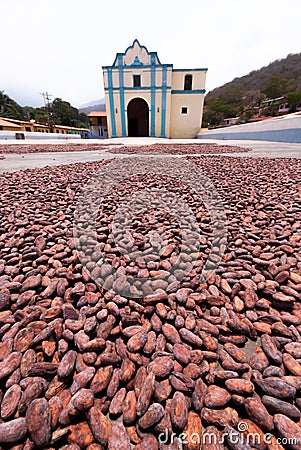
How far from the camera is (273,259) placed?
1509 millimetres

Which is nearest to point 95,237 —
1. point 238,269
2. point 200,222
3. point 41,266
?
point 41,266

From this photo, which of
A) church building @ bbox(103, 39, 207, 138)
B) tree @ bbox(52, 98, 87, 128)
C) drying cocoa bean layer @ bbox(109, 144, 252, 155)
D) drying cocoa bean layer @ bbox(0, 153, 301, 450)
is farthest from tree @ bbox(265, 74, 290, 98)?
drying cocoa bean layer @ bbox(0, 153, 301, 450)

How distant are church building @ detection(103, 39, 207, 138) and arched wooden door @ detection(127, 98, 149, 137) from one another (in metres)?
4.59

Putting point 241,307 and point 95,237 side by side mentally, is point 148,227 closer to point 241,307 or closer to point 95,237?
point 95,237

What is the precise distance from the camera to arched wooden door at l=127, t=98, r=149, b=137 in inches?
1086

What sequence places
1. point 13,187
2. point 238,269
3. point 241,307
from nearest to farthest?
point 241,307, point 238,269, point 13,187

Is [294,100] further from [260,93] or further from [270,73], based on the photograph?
[270,73]

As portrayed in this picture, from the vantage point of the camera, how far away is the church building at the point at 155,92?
21.6 metres

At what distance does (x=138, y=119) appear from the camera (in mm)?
28422

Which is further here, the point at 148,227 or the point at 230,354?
the point at 148,227

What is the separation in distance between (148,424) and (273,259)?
122 centimetres

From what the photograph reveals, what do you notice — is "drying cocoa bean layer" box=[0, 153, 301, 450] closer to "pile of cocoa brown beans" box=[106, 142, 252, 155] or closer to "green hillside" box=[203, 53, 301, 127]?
"pile of cocoa brown beans" box=[106, 142, 252, 155]

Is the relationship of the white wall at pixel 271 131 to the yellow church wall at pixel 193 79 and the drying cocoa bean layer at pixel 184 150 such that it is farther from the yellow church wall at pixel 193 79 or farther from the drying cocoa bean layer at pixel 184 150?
the yellow church wall at pixel 193 79

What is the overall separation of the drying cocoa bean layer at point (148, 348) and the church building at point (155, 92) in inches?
954
